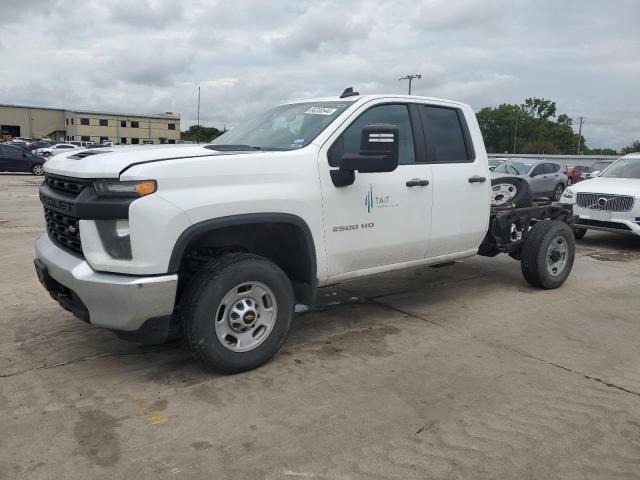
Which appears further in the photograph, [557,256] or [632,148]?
[632,148]

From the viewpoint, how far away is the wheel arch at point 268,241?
349 cm

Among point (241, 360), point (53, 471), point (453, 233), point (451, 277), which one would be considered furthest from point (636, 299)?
point (53, 471)

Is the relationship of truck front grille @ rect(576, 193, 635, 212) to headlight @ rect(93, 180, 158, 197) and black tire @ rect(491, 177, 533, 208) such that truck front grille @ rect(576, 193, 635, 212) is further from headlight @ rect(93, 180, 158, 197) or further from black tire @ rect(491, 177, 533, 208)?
headlight @ rect(93, 180, 158, 197)

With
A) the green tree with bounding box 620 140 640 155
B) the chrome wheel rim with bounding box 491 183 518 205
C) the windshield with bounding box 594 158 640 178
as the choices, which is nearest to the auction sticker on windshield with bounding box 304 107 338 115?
the chrome wheel rim with bounding box 491 183 518 205

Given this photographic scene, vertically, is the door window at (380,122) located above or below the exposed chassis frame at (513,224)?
above

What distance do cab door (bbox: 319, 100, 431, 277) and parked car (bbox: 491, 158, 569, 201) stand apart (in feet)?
51.7

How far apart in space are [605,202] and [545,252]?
3.93 m

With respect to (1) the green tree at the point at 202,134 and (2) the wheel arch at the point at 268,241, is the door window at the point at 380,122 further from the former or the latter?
(1) the green tree at the point at 202,134

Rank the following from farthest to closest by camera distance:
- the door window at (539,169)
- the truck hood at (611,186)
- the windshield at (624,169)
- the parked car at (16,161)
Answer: the parked car at (16,161) < the door window at (539,169) < the windshield at (624,169) < the truck hood at (611,186)

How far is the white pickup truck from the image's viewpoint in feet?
11.0

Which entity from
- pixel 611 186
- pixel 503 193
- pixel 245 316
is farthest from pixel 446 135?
pixel 611 186

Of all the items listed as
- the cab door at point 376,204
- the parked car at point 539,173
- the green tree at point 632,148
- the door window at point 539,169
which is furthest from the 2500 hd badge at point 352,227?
the green tree at point 632,148

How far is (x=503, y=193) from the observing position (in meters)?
6.83

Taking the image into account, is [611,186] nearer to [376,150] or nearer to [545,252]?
[545,252]
